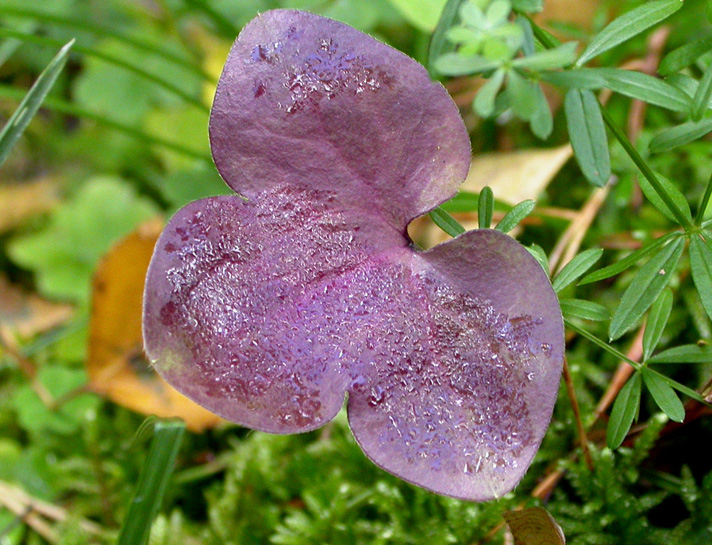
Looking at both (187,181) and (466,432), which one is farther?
(187,181)

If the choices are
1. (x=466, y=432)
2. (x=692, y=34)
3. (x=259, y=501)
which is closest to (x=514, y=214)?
(x=466, y=432)

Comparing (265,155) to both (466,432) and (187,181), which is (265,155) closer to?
(466,432)

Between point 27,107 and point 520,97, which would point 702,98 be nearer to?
point 520,97

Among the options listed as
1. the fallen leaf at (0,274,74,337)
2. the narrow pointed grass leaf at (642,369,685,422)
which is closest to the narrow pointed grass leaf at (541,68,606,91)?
the narrow pointed grass leaf at (642,369,685,422)

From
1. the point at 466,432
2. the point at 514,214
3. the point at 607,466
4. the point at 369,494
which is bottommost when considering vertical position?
the point at 369,494

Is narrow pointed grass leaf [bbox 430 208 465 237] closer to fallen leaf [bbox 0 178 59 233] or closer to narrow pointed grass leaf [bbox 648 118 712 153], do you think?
narrow pointed grass leaf [bbox 648 118 712 153]
